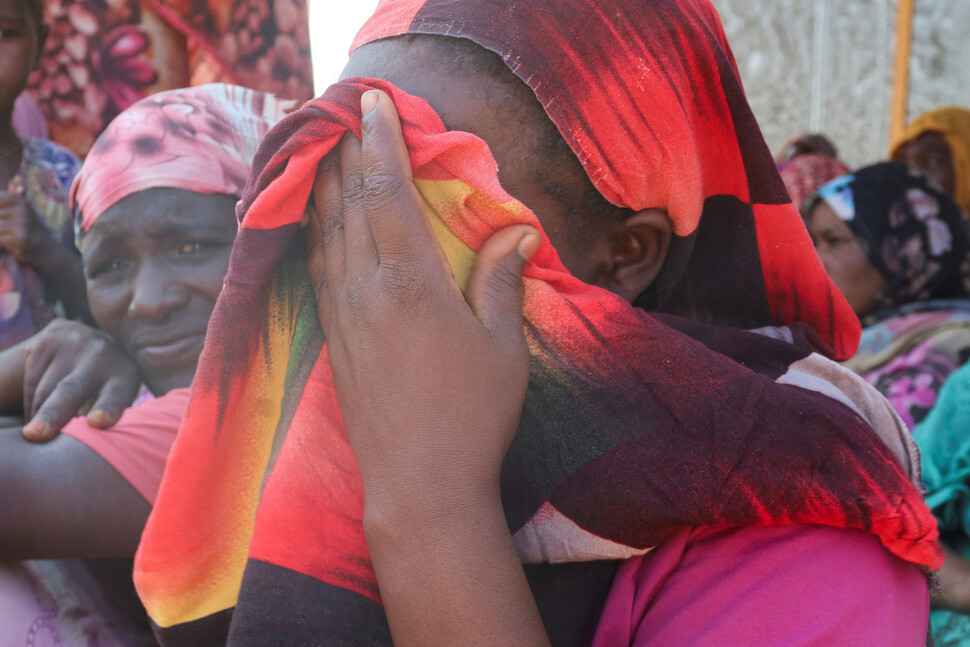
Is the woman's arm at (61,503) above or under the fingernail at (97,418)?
under

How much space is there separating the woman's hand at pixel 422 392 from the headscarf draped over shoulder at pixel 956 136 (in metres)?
Result: 5.29

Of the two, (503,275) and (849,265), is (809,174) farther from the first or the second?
(503,275)

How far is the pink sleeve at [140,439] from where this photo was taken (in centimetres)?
120

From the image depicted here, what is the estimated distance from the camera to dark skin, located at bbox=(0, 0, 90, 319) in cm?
128

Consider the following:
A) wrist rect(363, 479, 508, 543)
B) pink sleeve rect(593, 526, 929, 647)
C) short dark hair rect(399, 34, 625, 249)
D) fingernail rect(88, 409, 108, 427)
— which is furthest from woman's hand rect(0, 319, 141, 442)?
pink sleeve rect(593, 526, 929, 647)

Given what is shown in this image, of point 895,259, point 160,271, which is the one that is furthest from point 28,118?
point 895,259

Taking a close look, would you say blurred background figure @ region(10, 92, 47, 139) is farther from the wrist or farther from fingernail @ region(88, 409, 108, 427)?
the wrist

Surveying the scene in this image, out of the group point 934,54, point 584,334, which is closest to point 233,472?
point 584,334

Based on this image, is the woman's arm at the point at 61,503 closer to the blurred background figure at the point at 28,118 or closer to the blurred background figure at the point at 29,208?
the blurred background figure at the point at 29,208

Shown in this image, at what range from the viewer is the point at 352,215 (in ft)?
2.85

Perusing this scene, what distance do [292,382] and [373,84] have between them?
15.3 inches

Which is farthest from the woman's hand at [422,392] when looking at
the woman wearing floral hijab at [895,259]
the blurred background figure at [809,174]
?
the blurred background figure at [809,174]

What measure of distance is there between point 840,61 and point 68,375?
278 inches

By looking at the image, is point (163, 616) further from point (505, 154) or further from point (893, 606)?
point (893, 606)
